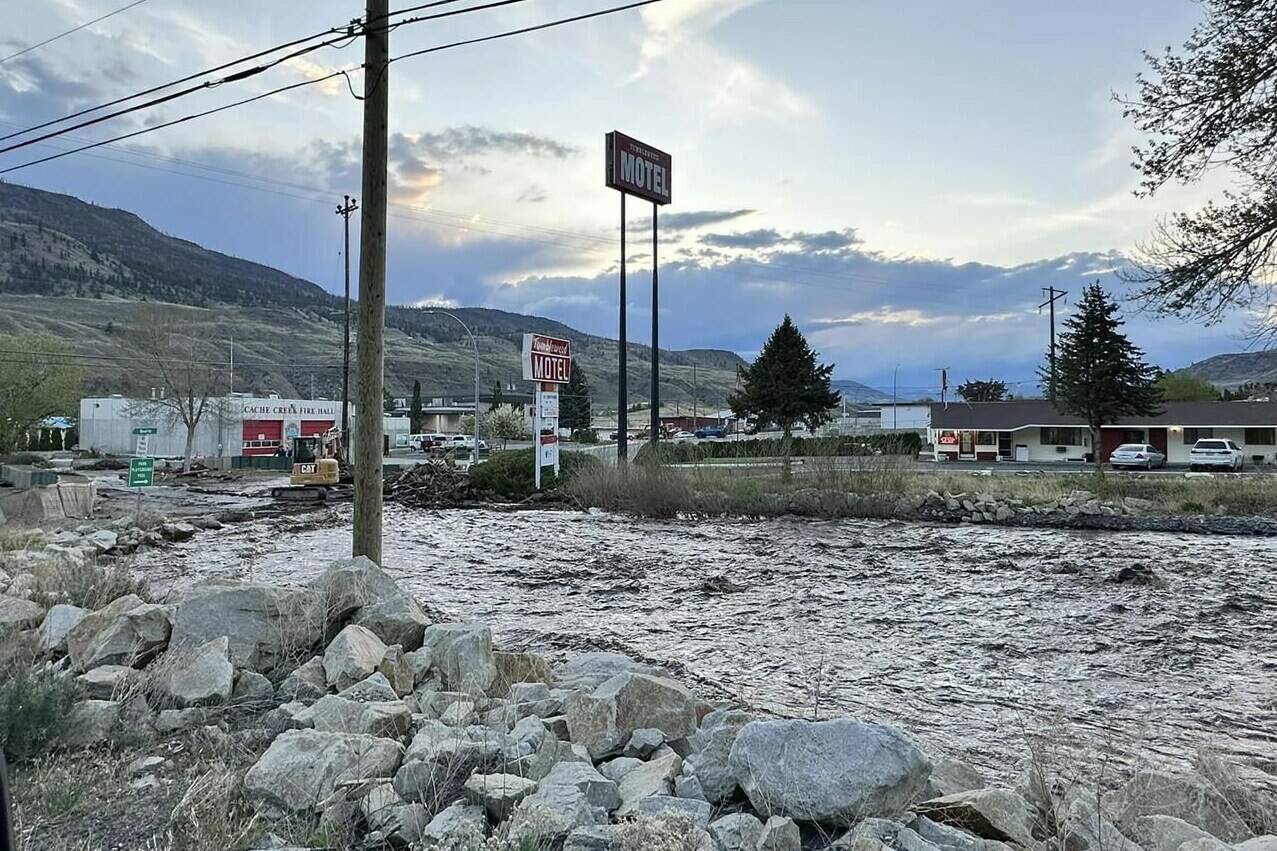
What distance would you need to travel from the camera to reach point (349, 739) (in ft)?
13.7

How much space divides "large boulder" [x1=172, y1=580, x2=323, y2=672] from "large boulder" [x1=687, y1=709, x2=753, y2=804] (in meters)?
3.51

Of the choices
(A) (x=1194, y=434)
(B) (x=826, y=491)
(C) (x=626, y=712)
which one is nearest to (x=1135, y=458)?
(A) (x=1194, y=434)

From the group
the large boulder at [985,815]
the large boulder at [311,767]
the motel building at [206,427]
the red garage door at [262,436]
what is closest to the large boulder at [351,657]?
the large boulder at [311,767]

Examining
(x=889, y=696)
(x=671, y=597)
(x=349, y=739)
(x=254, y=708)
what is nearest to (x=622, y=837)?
(x=349, y=739)

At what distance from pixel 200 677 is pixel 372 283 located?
488 cm

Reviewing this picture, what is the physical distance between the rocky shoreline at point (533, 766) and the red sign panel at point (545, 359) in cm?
1937

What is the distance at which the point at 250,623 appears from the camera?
6.49 meters

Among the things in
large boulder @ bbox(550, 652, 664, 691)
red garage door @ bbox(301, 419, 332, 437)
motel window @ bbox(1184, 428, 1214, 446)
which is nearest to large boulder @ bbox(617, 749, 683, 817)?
large boulder @ bbox(550, 652, 664, 691)

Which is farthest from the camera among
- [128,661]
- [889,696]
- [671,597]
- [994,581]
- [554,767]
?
[994,581]

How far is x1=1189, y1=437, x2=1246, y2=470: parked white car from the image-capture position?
1812 inches

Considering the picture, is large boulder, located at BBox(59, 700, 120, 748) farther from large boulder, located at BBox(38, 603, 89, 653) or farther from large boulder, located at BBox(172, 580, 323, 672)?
large boulder, located at BBox(38, 603, 89, 653)

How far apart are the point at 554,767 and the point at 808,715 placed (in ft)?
9.52

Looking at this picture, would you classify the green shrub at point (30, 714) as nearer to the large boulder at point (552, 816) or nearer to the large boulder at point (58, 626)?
the large boulder at point (58, 626)

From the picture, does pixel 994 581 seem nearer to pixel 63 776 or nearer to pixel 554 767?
pixel 554 767
